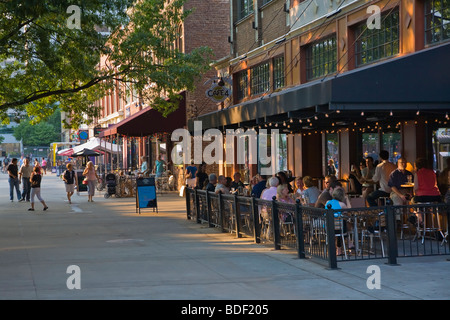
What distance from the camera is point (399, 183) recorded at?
15008 millimetres

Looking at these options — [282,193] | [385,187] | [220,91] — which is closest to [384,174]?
[385,187]

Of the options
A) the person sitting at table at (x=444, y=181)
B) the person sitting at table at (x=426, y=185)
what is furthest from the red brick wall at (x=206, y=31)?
the person sitting at table at (x=426, y=185)

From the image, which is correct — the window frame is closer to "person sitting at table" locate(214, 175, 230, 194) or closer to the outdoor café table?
the outdoor café table

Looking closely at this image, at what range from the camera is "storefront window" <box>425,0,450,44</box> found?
15.1m

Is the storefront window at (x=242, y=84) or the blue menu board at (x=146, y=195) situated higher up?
the storefront window at (x=242, y=84)

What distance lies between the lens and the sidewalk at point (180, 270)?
9633mm

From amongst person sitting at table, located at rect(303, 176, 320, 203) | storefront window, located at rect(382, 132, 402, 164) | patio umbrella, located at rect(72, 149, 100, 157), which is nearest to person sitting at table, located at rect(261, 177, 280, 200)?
person sitting at table, located at rect(303, 176, 320, 203)

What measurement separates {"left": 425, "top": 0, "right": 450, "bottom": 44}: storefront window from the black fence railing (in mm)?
4228

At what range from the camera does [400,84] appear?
13266 mm

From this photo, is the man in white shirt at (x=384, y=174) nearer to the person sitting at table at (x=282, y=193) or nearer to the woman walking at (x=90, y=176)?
the person sitting at table at (x=282, y=193)

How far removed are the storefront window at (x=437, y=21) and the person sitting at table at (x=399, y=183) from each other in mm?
2680

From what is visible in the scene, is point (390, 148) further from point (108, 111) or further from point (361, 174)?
point (108, 111)

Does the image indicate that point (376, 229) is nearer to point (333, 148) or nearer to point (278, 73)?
point (333, 148)
